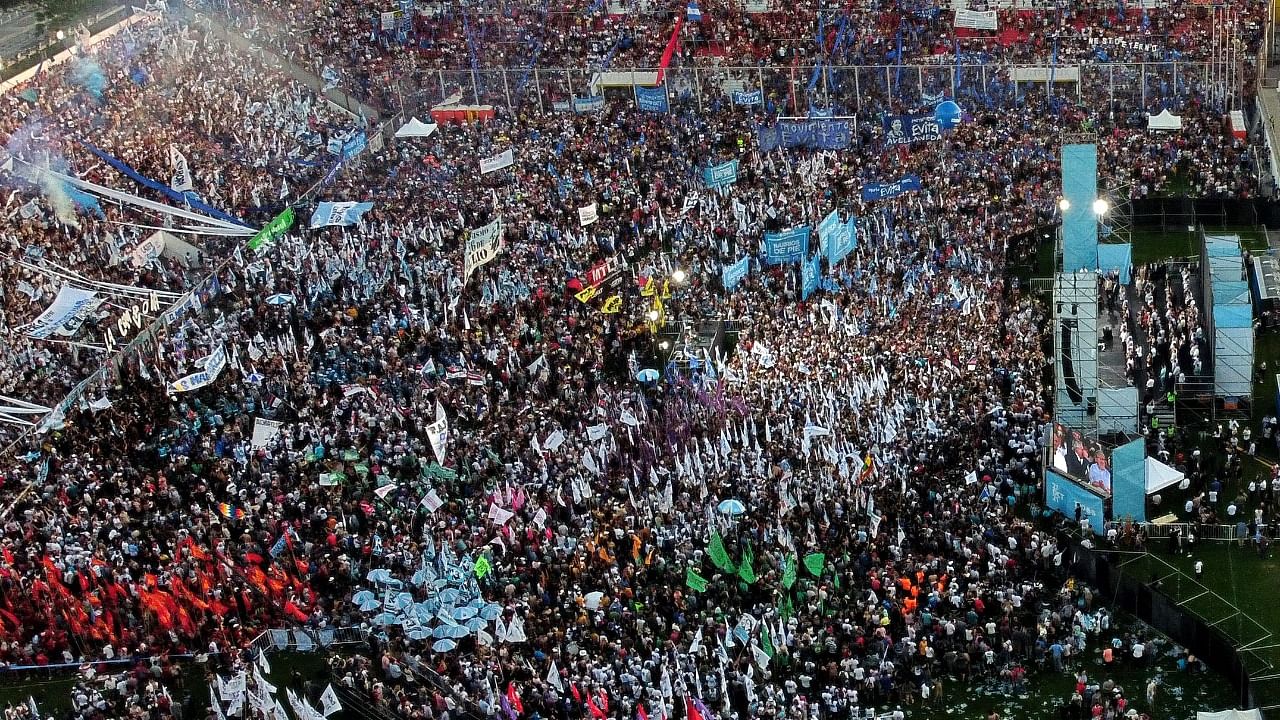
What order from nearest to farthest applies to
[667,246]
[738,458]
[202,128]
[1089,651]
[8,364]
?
[1089,651]
[738,458]
[8,364]
[667,246]
[202,128]

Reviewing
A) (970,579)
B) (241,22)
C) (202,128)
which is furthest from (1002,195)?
(241,22)

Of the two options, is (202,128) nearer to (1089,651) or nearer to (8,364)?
(8,364)

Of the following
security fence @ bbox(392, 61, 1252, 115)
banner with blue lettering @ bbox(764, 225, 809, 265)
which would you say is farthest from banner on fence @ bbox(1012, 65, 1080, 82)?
banner with blue lettering @ bbox(764, 225, 809, 265)

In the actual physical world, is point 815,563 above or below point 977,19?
below

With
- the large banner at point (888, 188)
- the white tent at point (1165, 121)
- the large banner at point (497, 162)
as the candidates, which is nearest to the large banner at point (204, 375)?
the large banner at point (497, 162)

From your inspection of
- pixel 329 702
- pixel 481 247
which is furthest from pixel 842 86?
pixel 329 702

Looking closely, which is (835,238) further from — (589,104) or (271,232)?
(271,232)
